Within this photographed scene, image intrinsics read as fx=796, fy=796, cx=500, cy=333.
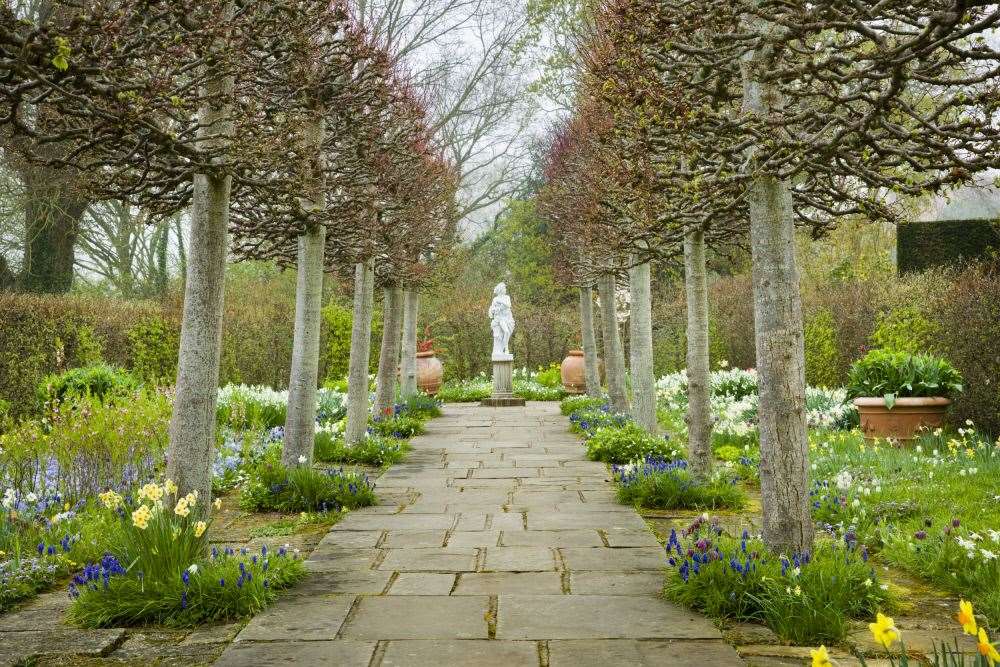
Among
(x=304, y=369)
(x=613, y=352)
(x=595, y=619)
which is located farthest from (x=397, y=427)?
(x=595, y=619)

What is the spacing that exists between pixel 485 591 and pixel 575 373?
1489cm

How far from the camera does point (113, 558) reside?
13.4 feet

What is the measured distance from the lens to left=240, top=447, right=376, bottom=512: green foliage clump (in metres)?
6.25

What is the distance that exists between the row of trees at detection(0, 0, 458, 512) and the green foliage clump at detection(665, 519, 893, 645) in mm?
2738

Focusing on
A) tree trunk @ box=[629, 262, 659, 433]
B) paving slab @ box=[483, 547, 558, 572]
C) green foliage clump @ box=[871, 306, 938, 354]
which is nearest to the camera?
paving slab @ box=[483, 547, 558, 572]

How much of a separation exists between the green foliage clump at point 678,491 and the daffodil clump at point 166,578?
3.17m

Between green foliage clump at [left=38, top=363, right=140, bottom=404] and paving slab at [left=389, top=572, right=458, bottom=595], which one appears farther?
green foliage clump at [left=38, top=363, right=140, bottom=404]

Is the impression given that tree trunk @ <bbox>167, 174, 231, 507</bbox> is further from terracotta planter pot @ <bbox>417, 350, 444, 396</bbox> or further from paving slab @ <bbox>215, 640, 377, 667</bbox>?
terracotta planter pot @ <bbox>417, 350, 444, 396</bbox>

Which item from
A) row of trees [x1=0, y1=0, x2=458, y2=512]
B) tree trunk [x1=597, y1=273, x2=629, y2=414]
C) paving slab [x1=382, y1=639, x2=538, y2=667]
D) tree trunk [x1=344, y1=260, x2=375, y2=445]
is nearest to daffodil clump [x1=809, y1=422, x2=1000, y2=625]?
paving slab [x1=382, y1=639, x2=538, y2=667]

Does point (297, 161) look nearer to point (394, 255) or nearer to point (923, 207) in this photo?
point (394, 255)

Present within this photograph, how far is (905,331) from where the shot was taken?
1080 centimetres

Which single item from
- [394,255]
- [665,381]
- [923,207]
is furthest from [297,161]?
[923,207]

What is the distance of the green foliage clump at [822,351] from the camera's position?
44.4ft

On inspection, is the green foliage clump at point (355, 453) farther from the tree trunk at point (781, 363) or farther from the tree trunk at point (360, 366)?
the tree trunk at point (781, 363)
